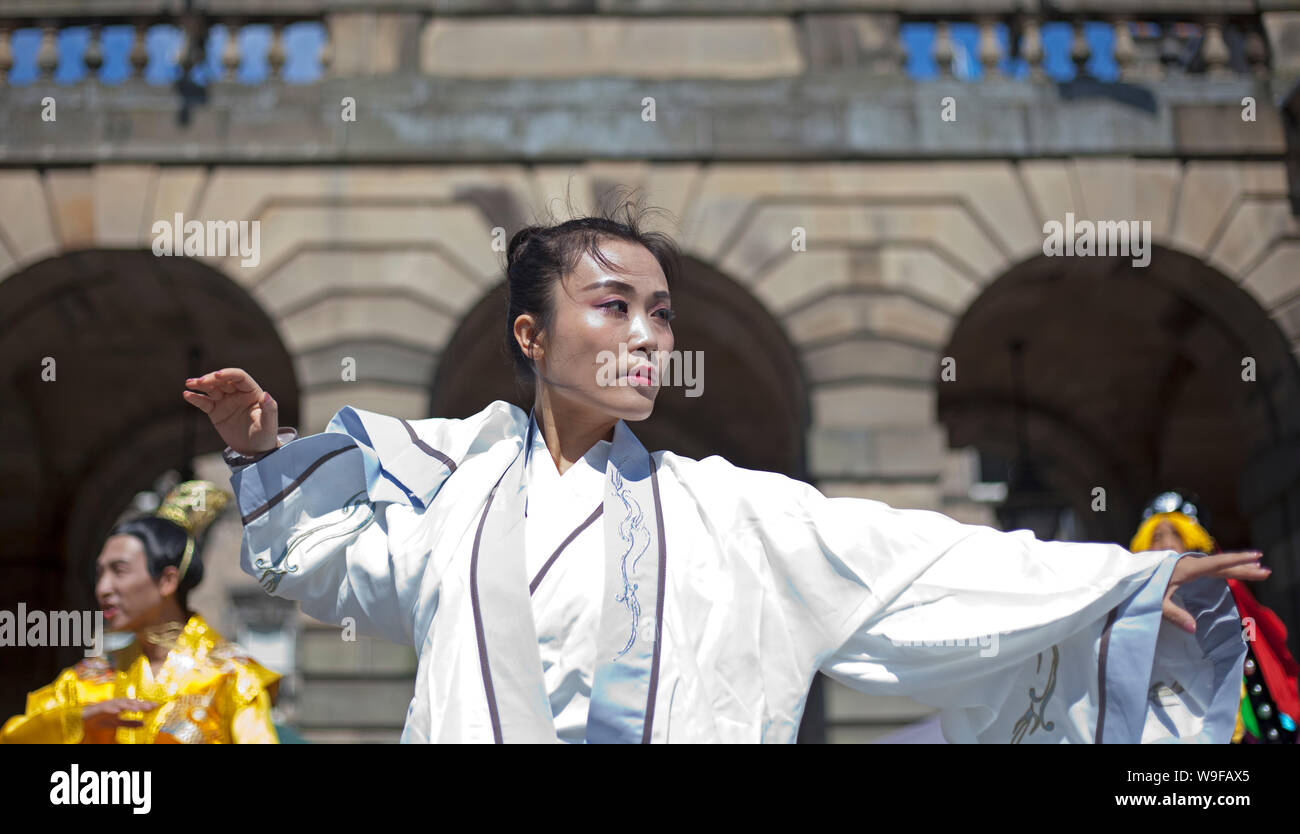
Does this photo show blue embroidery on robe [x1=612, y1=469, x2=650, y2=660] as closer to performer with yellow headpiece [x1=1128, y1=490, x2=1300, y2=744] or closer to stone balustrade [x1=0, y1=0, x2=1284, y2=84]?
performer with yellow headpiece [x1=1128, y1=490, x2=1300, y2=744]

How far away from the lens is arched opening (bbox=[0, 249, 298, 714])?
10742 mm

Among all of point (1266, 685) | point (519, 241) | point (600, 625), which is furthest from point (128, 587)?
point (1266, 685)

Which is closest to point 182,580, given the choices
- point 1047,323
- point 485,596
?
point 485,596

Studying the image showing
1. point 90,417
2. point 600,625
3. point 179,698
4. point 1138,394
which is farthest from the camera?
point 1138,394

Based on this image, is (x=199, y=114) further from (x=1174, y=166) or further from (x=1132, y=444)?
(x=1132, y=444)

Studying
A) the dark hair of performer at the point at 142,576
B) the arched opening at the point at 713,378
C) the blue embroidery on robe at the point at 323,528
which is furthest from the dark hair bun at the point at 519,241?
the arched opening at the point at 713,378

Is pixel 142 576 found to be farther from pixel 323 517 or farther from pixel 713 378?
pixel 713 378

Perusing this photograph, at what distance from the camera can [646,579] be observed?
7.20 ft

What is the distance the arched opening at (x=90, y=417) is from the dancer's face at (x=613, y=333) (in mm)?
8591

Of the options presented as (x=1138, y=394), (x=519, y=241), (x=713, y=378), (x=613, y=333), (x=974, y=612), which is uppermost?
(x=713, y=378)

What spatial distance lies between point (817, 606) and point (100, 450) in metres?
13.2

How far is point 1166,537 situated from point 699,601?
5119 mm

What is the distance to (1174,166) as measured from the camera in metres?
9.41

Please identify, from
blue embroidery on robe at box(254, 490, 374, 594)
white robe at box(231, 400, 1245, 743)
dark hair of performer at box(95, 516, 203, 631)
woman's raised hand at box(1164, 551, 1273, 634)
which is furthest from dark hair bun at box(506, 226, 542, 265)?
dark hair of performer at box(95, 516, 203, 631)
